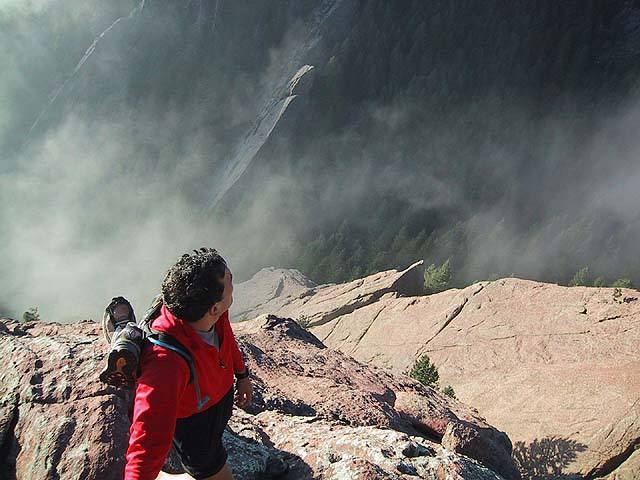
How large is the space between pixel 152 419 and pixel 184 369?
296 millimetres

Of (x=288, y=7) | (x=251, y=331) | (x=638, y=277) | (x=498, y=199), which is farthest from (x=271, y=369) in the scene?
(x=288, y=7)

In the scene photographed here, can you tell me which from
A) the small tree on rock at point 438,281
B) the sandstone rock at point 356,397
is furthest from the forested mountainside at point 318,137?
the sandstone rock at point 356,397

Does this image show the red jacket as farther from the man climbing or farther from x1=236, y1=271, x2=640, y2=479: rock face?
x1=236, y1=271, x2=640, y2=479: rock face

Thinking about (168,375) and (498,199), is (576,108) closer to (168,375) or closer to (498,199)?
(498,199)

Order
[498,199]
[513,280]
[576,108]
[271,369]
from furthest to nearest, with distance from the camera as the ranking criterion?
[576,108]
[498,199]
[513,280]
[271,369]

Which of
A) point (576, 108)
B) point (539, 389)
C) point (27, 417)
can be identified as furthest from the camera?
point (576, 108)

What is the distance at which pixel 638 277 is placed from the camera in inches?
1598

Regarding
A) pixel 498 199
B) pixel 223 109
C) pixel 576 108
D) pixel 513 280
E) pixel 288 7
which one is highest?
pixel 288 7

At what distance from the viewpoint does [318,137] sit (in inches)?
2019

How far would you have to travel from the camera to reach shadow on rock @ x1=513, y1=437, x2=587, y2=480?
894 cm

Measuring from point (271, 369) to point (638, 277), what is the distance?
43.2 meters

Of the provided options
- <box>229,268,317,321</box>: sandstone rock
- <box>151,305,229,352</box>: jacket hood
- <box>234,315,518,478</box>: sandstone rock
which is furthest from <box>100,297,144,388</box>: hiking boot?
<box>229,268,317,321</box>: sandstone rock

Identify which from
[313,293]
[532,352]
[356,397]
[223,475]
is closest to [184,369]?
[223,475]

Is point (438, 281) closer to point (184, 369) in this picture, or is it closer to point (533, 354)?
point (533, 354)
